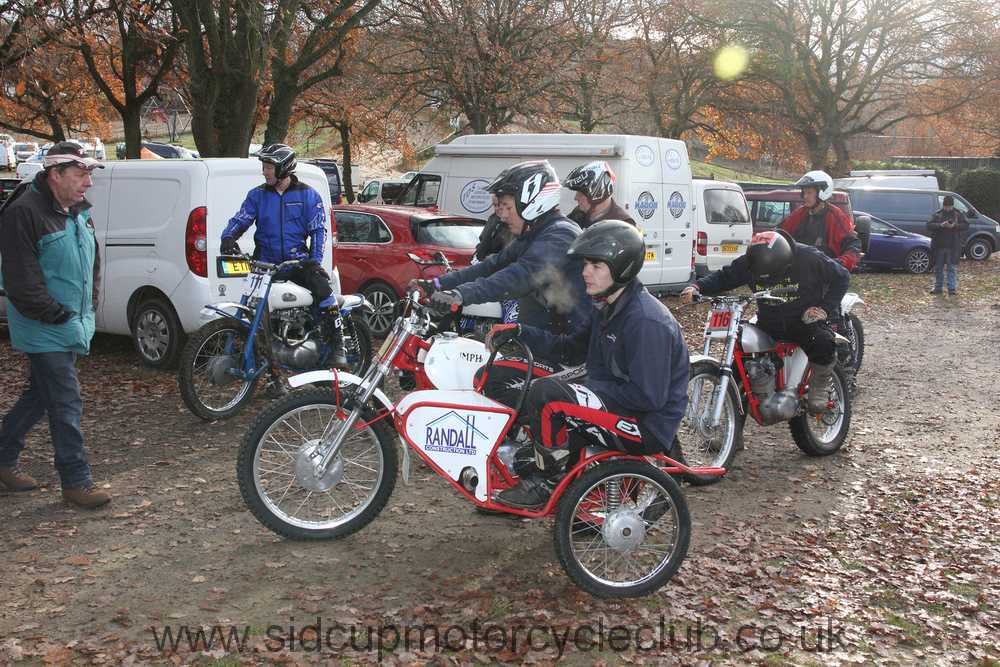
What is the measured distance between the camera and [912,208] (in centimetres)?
2291

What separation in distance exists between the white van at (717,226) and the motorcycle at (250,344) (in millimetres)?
9056

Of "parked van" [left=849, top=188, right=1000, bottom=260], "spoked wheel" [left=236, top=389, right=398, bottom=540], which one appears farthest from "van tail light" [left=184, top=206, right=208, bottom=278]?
"parked van" [left=849, top=188, right=1000, bottom=260]

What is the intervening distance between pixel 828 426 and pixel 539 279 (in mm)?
2931

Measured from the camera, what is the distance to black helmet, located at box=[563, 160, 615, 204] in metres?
6.57

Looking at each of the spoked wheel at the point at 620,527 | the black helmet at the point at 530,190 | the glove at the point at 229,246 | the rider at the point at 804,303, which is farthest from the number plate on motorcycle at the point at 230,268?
the spoked wheel at the point at 620,527

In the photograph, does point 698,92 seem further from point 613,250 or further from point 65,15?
point 613,250

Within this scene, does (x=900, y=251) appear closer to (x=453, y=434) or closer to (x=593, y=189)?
(x=593, y=189)

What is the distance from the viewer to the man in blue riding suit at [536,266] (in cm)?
520

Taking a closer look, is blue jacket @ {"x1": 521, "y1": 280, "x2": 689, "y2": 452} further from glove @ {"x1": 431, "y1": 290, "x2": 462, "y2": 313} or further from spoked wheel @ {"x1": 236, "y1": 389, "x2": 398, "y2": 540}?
spoked wheel @ {"x1": 236, "y1": 389, "x2": 398, "y2": 540}

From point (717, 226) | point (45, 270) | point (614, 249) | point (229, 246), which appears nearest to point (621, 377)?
point (614, 249)

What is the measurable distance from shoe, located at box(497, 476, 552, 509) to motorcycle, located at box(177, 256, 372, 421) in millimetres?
3415

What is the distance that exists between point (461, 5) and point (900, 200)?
1117 cm

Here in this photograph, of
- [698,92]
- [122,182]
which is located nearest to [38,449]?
[122,182]

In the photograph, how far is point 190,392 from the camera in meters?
7.25
